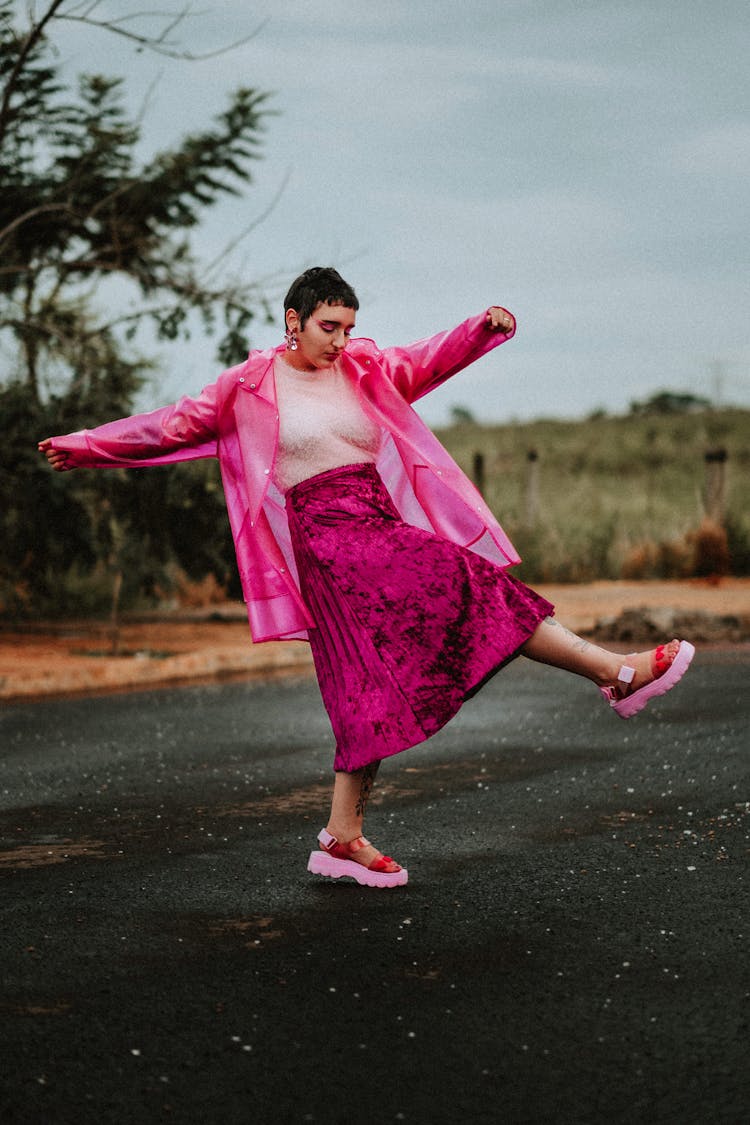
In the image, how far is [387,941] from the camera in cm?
378

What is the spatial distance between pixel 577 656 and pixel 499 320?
103 cm

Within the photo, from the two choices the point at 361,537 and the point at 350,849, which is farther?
the point at 350,849

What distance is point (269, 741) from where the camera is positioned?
24.2 ft

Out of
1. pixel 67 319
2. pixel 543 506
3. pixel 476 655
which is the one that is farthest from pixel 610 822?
pixel 543 506

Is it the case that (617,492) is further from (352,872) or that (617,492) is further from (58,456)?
(352,872)

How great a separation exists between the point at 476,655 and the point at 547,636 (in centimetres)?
22

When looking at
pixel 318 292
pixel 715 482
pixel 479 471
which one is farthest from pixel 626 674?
pixel 715 482

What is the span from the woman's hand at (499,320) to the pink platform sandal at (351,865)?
5.22ft

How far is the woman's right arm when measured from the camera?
177 inches

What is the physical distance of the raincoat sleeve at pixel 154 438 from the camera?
14.7ft

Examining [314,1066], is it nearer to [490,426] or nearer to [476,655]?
[476,655]

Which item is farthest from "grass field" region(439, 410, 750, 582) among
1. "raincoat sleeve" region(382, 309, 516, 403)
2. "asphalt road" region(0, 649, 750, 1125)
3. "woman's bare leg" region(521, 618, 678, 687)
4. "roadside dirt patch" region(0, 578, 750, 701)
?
"woman's bare leg" region(521, 618, 678, 687)

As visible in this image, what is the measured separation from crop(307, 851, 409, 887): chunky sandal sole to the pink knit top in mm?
1125

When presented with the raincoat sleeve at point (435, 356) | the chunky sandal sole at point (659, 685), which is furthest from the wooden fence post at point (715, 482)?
the chunky sandal sole at point (659, 685)
